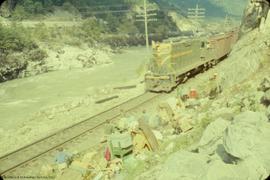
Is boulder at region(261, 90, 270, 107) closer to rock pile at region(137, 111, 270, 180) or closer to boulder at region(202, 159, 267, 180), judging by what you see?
rock pile at region(137, 111, 270, 180)

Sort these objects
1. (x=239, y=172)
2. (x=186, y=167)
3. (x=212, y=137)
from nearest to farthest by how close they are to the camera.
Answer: (x=239, y=172), (x=186, y=167), (x=212, y=137)

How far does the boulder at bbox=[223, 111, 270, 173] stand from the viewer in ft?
24.5

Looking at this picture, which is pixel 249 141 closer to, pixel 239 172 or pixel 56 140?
pixel 239 172

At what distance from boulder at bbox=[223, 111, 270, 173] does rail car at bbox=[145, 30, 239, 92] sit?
64.4ft

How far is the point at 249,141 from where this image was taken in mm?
7809

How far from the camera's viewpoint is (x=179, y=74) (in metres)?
28.7

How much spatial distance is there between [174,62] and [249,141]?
2120 centimetres

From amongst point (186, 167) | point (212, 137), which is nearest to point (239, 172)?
point (186, 167)

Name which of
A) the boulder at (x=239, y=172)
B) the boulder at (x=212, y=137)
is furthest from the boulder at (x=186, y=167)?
the boulder at (x=212, y=137)

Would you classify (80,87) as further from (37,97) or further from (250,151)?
(250,151)

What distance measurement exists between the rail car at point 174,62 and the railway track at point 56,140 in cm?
361

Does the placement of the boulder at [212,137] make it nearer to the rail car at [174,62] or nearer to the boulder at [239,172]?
the boulder at [239,172]

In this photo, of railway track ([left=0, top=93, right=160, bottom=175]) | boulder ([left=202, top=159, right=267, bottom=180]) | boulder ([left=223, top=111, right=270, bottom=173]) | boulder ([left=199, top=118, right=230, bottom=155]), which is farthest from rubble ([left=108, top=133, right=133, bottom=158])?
boulder ([left=202, top=159, right=267, bottom=180])

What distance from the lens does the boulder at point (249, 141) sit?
7481mm
